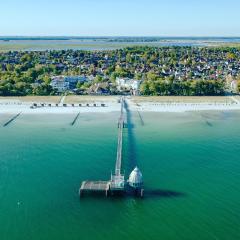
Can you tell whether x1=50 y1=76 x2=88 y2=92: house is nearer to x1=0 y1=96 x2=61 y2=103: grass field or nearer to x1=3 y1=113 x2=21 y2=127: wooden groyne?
x1=0 y1=96 x2=61 y2=103: grass field

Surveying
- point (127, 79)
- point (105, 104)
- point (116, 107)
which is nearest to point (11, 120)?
point (105, 104)

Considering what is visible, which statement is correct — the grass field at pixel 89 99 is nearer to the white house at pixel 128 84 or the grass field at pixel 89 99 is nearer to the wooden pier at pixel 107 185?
the white house at pixel 128 84

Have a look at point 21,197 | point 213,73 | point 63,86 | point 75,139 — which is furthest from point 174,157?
point 213,73

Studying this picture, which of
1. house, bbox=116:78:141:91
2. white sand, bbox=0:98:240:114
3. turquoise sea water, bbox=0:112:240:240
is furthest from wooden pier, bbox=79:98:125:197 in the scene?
house, bbox=116:78:141:91

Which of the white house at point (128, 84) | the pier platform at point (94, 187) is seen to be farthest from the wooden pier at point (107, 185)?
the white house at point (128, 84)

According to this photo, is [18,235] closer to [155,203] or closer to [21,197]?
[21,197]

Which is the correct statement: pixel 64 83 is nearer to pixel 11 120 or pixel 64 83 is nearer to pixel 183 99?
pixel 183 99

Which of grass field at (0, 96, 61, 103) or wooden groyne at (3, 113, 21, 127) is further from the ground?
wooden groyne at (3, 113, 21, 127)
